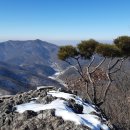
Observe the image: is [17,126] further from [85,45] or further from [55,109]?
[85,45]

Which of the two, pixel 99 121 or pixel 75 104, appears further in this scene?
pixel 75 104

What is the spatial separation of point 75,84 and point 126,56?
732 cm

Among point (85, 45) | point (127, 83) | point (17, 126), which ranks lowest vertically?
point (127, 83)

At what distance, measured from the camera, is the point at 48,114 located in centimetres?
1769

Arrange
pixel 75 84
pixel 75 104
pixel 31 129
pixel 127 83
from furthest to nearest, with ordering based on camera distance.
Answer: pixel 127 83
pixel 75 84
pixel 75 104
pixel 31 129

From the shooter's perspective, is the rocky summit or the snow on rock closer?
the rocky summit

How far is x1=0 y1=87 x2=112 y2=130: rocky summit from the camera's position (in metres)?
17.0

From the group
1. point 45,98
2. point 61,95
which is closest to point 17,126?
point 45,98

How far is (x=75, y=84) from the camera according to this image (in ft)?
119

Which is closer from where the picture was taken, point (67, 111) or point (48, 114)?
point (48, 114)

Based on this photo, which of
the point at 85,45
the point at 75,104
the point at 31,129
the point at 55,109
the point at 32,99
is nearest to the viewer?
the point at 31,129

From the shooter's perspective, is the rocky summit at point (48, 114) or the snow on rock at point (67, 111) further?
the snow on rock at point (67, 111)

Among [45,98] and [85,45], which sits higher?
[85,45]

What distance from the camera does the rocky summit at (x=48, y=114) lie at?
55.8ft
